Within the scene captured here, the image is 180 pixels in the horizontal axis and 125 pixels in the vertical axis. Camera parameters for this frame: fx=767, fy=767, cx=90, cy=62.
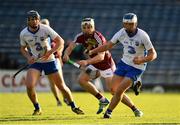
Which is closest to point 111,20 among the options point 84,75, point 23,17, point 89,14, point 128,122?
point 89,14

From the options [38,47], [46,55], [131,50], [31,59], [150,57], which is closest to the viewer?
[150,57]

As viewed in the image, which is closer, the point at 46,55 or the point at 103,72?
the point at 46,55

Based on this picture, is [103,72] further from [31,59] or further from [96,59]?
[31,59]

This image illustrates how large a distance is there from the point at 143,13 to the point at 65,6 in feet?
20.9

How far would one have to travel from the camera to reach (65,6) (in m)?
61.2

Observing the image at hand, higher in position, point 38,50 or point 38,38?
point 38,38

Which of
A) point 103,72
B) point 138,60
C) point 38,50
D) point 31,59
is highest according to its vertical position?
point 138,60

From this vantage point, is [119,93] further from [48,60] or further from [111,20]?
[111,20]

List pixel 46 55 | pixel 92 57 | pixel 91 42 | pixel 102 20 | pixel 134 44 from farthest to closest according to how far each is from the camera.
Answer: pixel 102 20
pixel 92 57
pixel 91 42
pixel 46 55
pixel 134 44

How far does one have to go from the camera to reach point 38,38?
16.8 m

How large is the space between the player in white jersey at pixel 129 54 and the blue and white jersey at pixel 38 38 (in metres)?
1.27

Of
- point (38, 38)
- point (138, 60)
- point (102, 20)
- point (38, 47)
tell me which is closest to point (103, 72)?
point (38, 47)

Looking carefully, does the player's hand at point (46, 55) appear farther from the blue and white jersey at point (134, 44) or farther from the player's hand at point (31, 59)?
the blue and white jersey at point (134, 44)

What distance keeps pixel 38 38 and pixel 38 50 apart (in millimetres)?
303
